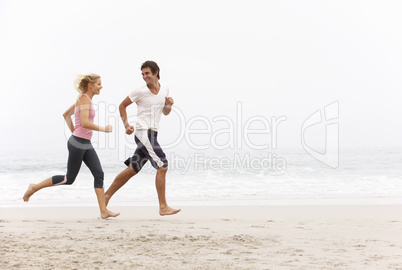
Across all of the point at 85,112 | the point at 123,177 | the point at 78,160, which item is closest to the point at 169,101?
the point at 85,112

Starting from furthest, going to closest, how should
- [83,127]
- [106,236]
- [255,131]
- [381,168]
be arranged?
[255,131] → [381,168] → [83,127] → [106,236]

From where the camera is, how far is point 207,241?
421 cm

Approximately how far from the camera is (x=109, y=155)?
2173 cm

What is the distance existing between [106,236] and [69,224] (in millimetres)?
1096

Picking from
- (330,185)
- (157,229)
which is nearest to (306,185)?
(330,185)

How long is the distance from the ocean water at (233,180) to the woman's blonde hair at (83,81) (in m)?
3.49

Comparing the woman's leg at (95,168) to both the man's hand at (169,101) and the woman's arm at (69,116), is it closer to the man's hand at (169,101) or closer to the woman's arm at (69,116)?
the woman's arm at (69,116)

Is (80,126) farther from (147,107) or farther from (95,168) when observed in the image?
(147,107)

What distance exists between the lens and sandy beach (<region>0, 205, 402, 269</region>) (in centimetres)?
344

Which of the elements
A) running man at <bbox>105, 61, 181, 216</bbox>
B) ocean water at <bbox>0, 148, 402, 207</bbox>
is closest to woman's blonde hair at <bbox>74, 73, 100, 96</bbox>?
running man at <bbox>105, 61, 181, 216</bbox>

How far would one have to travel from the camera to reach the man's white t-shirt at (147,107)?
546 cm

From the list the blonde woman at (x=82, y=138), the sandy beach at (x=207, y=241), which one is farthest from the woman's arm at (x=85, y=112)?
the sandy beach at (x=207, y=241)

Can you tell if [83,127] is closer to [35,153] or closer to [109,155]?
[109,155]

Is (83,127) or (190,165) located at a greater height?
(83,127)
